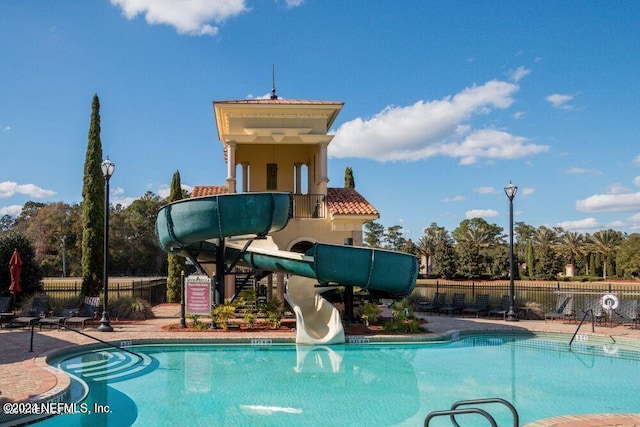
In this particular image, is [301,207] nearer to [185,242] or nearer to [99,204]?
[185,242]

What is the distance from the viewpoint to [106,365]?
11789 millimetres

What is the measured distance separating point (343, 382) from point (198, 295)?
6.85m

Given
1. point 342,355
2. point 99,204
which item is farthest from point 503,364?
point 99,204

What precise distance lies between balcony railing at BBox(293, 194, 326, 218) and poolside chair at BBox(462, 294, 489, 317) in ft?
25.0

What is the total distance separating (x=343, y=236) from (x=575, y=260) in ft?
192

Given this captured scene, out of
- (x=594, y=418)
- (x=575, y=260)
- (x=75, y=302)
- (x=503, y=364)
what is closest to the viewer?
(x=594, y=418)

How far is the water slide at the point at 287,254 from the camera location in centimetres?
1510

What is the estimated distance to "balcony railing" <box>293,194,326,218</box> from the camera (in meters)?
21.3

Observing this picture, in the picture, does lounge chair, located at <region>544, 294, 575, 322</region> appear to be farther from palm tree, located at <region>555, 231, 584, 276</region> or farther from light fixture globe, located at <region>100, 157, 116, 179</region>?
palm tree, located at <region>555, 231, 584, 276</region>

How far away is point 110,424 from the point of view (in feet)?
25.6

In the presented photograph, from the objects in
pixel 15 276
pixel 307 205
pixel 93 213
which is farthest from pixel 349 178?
pixel 15 276

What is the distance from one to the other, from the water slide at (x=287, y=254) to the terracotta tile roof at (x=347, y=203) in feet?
12.6

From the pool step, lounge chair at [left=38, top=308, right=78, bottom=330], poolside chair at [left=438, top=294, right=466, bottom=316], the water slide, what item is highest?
the water slide

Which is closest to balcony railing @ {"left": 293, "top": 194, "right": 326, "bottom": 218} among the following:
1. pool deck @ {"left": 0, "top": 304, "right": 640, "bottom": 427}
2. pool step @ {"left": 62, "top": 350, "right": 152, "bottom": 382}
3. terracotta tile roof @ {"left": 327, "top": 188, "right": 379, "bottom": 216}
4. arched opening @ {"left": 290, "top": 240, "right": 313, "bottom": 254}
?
terracotta tile roof @ {"left": 327, "top": 188, "right": 379, "bottom": 216}
